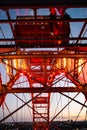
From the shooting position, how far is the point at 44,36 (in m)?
12.4

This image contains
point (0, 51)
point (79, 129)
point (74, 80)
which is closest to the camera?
point (0, 51)

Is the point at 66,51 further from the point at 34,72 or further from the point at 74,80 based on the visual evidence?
the point at 34,72

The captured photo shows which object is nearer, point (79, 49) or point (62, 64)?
point (79, 49)

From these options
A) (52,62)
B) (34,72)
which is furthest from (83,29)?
(34,72)

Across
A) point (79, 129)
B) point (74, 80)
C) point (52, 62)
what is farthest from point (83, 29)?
point (79, 129)

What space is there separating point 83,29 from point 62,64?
8.32m

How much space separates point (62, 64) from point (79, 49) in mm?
5722
